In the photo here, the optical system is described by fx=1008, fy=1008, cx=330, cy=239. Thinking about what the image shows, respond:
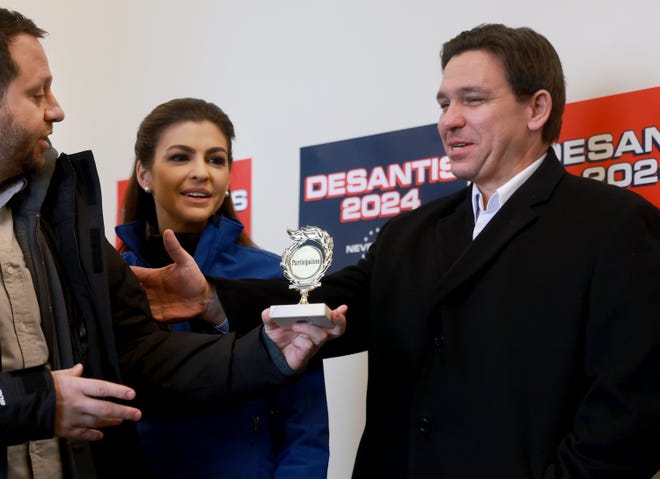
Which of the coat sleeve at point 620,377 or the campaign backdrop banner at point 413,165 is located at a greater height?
the campaign backdrop banner at point 413,165

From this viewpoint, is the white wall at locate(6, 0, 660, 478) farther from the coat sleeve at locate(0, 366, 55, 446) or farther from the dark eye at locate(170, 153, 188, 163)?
the coat sleeve at locate(0, 366, 55, 446)

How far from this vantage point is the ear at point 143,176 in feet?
9.12

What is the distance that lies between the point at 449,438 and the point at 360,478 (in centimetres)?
27

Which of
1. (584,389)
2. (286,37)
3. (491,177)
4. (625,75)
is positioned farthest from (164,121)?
(584,389)

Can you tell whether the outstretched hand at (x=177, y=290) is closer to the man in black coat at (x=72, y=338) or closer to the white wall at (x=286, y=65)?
the man in black coat at (x=72, y=338)

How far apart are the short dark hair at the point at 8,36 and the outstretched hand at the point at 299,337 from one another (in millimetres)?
694

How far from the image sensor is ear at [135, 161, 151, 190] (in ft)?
9.12

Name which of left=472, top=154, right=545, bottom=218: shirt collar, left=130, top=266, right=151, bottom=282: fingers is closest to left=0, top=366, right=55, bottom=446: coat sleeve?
left=130, top=266, right=151, bottom=282: fingers

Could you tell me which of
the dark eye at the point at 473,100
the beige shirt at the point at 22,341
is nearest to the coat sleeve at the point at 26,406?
→ the beige shirt at the point at 22,341

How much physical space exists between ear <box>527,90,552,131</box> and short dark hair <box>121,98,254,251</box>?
35.5 inches

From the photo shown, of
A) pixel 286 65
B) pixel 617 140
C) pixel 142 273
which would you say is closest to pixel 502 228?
pixel 617 140

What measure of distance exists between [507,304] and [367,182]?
101 cm

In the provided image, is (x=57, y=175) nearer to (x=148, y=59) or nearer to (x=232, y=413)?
(x=232, y=413)

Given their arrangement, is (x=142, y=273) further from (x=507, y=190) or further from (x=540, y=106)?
(x=540, y=106)
